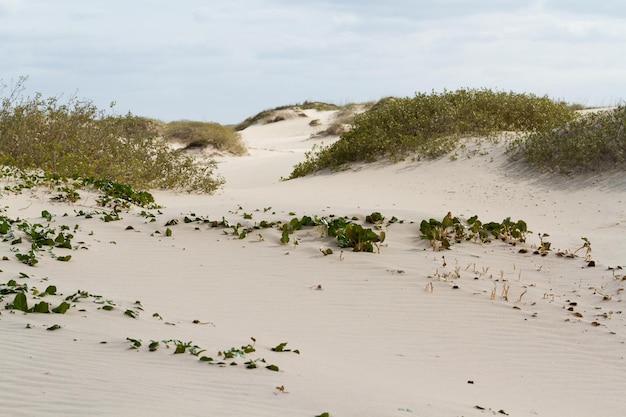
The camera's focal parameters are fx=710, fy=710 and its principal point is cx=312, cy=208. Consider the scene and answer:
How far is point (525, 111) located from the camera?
1833cm

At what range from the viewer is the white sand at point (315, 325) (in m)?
4.29

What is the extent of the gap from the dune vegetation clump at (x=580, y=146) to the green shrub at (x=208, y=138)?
13278mm

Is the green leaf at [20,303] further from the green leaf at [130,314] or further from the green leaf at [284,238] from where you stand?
the green leaf at [284,238]

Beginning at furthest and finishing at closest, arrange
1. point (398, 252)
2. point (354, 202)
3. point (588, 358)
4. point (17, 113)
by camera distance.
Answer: point (17, 113) → point (354, 202) → point (398, 252) → point (588, 358)

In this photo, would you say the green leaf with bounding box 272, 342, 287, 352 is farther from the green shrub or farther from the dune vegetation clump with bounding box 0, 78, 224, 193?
the green shrub

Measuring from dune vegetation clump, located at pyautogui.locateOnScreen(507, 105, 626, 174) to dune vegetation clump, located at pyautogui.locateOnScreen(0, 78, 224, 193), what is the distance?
7.08 meters

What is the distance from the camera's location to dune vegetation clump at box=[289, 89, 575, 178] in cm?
1745

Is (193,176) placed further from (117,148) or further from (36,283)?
(36,283)

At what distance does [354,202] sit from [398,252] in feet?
18.4

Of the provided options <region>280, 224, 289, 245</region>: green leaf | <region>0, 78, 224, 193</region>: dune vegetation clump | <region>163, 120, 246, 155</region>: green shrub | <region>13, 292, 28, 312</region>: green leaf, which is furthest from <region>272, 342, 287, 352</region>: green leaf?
<region>163, 120, 246, 155</region>: green shrub

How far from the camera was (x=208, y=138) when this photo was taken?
26609 mm

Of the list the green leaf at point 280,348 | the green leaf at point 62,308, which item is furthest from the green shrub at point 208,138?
the green leaf at point 280,348

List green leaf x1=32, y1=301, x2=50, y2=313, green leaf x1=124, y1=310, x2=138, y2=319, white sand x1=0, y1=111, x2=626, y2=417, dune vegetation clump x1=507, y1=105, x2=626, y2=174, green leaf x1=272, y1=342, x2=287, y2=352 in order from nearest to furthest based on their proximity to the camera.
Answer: white sand x1=0, y1=111, x2=626, y2=417 → green leaf x1=272, y1=342, x2=287, y2=352 → green leaf x1=32, y1=301, x2=50, y2=313 → green leaf x1=124, y1=310, x2=138, y2=319 → dune vegetation clump x1=507, y1=105, x2=626, y2=174

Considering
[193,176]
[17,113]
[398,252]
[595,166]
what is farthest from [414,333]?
[17,113]
